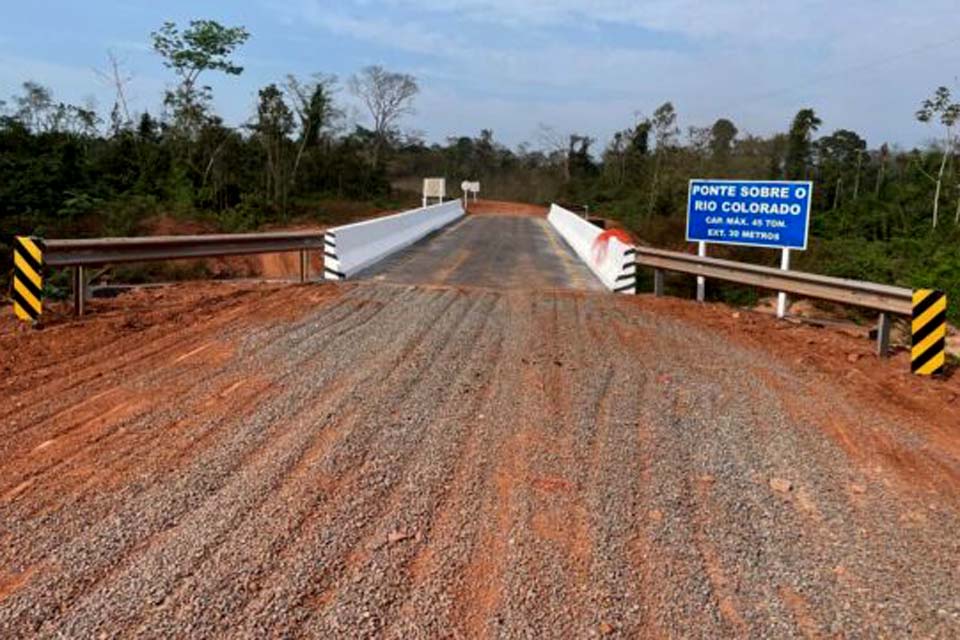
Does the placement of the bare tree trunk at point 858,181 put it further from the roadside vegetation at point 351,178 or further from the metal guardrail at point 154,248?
the metal guardrail at point 154,248

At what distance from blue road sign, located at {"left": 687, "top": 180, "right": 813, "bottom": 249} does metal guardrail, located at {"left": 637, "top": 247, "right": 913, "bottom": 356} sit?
44.2 inches

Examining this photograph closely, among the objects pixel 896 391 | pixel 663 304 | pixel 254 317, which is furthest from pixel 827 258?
pixel 254 317

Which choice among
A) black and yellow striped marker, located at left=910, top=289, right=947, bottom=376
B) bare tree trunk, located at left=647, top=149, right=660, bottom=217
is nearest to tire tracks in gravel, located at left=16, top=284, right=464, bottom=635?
black and yellow striped marker, located at left=910, top=289, right=947, bottom=376

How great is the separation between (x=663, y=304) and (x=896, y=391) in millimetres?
4245

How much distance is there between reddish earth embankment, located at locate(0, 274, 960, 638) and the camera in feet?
11.6

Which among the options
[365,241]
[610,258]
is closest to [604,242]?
[610,258]

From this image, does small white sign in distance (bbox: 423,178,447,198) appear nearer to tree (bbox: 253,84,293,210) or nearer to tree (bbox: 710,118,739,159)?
tree (bbox: 253,84,293,210)

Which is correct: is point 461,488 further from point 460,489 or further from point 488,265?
point 488,265

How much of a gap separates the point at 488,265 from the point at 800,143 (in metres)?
63.6

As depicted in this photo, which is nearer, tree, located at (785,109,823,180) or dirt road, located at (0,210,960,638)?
dirt road, located at (0,210,960,638)

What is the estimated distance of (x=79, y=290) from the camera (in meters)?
9.39

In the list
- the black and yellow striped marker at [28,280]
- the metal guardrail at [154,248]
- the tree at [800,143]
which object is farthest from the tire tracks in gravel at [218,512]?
the tree at [800,143]

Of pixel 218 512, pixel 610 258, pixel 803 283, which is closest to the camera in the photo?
pixel 218 512

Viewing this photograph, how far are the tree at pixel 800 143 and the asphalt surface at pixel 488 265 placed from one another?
2110 inches
